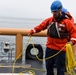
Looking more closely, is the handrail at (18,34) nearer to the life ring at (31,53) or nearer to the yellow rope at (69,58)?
the life ring at (31,53)

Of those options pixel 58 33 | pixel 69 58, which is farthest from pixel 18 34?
pixel 58 33

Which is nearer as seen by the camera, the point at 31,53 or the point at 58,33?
the point at 58,33

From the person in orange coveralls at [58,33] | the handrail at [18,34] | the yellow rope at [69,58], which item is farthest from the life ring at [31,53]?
the person in orange coveralls at [58,33]

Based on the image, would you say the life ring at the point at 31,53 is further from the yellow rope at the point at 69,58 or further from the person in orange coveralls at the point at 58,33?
the person in orange coveralls at the point at 58,33

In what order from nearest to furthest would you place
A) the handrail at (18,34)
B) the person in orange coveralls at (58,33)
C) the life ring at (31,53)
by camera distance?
1. the person in orange coveralls at (58,33)
2. the handrail at (18,34)
3. the life ring at (31,53)

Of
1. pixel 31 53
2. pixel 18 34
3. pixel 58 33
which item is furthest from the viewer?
pixel 31 53

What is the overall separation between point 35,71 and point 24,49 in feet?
6.17

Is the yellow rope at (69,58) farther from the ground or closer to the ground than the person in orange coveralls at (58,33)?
closer to the ground

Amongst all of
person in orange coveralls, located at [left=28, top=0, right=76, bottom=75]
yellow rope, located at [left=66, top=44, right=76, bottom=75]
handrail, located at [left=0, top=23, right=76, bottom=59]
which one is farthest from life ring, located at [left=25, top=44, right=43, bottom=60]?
person in orange coveralls, located at [left=28, top=0, right=76, bottom=75]

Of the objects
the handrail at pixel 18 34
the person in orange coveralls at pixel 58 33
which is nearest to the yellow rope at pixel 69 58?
the person in orange coveralls at pixel 58 33

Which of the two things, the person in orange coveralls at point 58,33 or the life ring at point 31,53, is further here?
the life ring at point 31,53

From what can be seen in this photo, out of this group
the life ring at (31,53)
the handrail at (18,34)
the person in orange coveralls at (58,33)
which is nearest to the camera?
the person in orange coveralls at (58,33)

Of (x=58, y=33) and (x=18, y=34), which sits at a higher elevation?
(x=18, y=34)

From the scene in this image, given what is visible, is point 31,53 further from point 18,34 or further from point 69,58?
point 69,58
